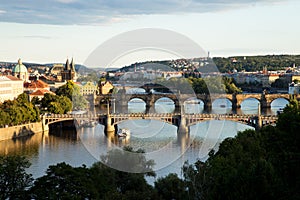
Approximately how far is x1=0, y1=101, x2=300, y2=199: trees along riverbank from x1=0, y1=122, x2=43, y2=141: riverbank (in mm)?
15737

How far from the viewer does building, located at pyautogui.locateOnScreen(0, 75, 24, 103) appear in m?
50.1

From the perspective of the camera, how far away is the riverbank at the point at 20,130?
32.3 m

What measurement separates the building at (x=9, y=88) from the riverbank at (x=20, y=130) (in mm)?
12983

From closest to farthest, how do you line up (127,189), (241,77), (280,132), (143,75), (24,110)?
(280,132) < (127,189) < (24,110) < (143,75) < (241,77)

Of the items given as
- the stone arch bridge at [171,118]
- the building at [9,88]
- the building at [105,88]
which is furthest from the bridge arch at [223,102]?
the stone arch bridge at [171,118]

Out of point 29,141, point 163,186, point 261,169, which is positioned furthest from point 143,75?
point 261,169

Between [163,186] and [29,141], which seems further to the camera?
[29,141]

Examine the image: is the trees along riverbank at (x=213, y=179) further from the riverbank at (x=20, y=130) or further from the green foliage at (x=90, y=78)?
the green foliage at (x=90, y=78)

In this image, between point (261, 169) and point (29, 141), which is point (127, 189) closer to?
point (261, 169)

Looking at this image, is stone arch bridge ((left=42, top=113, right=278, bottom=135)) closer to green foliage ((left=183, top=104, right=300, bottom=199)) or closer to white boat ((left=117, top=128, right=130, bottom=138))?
white boat ((left=117, top=128, right=130, bottom=138))

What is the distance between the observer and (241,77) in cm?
10438

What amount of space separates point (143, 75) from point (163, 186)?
6031 cm

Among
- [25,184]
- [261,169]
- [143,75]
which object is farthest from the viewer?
[143,75]

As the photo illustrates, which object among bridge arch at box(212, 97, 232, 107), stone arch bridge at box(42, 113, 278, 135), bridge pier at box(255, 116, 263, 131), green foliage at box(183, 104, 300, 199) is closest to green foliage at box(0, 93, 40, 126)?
stone arch bridge at box(42, 113, 278, 135)
